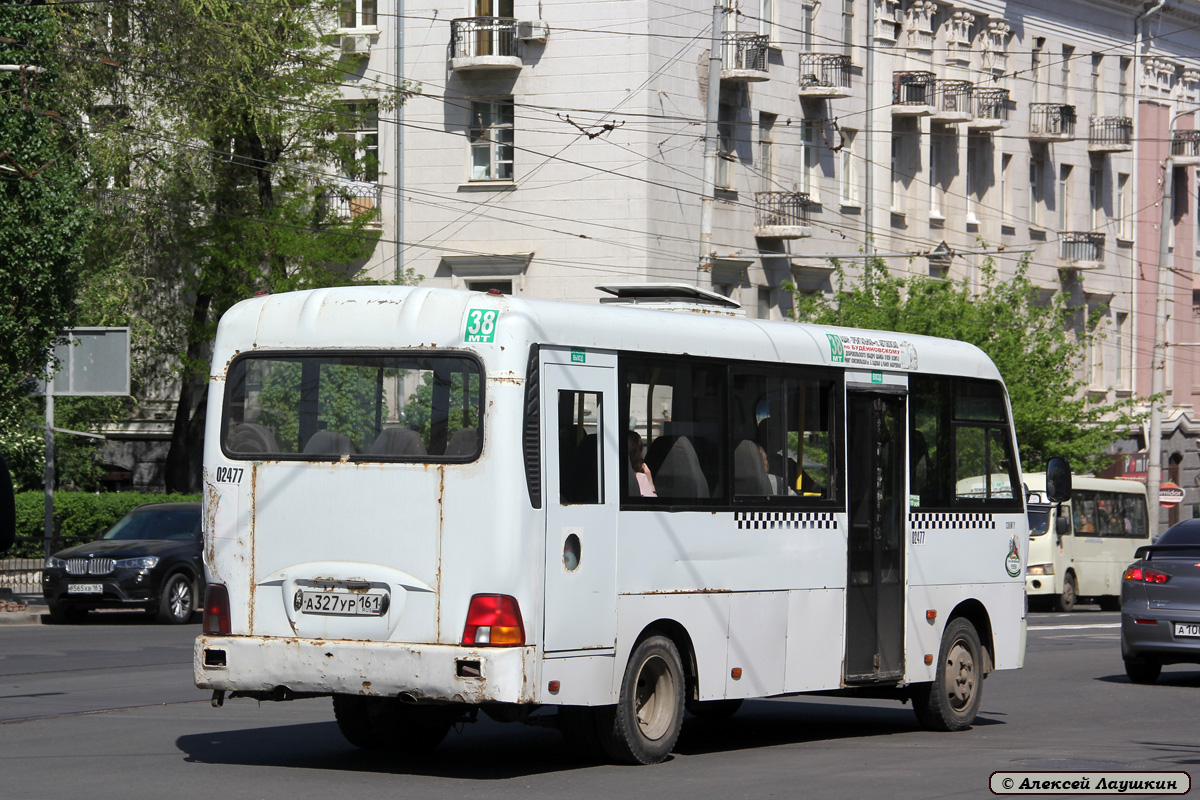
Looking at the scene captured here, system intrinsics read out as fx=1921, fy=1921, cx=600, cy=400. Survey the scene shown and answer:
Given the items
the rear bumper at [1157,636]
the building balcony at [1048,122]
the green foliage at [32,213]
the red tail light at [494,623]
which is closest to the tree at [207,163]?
the green foliage at [32,213]

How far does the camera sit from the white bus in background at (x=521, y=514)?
1030 centimetres

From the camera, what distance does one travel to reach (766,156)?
151 feet

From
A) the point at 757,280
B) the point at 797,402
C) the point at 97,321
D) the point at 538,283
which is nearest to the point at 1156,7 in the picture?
the point at 757,280

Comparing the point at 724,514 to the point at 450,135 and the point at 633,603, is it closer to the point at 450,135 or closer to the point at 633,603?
the point at 633,603

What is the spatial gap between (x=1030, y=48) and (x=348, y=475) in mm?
47468

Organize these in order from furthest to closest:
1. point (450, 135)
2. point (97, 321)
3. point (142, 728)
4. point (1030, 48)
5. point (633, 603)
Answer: point (1030, 48), point (450, 135), point (97, 321), point (142, 728), point (633, 603)

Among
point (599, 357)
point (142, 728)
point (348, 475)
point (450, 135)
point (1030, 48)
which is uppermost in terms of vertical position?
point (1030, 48)

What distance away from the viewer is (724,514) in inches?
466

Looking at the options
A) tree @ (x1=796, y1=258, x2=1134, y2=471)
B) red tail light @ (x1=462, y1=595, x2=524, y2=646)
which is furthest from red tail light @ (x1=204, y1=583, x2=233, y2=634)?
tree @ (x1=796, y1=258, x2=1134, y2=471)

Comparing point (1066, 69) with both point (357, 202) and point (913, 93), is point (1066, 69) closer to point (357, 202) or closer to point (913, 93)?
point (913, 93)

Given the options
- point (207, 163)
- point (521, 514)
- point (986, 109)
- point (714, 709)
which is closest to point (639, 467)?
point (521, 514)

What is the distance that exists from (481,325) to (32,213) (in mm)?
20233

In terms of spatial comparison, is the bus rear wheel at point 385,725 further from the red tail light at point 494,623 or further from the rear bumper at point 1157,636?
the rear bumper at point 1157,636

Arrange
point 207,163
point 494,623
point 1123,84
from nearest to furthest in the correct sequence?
1. point 494,623
2. point 207,163
3. point 1123,84
